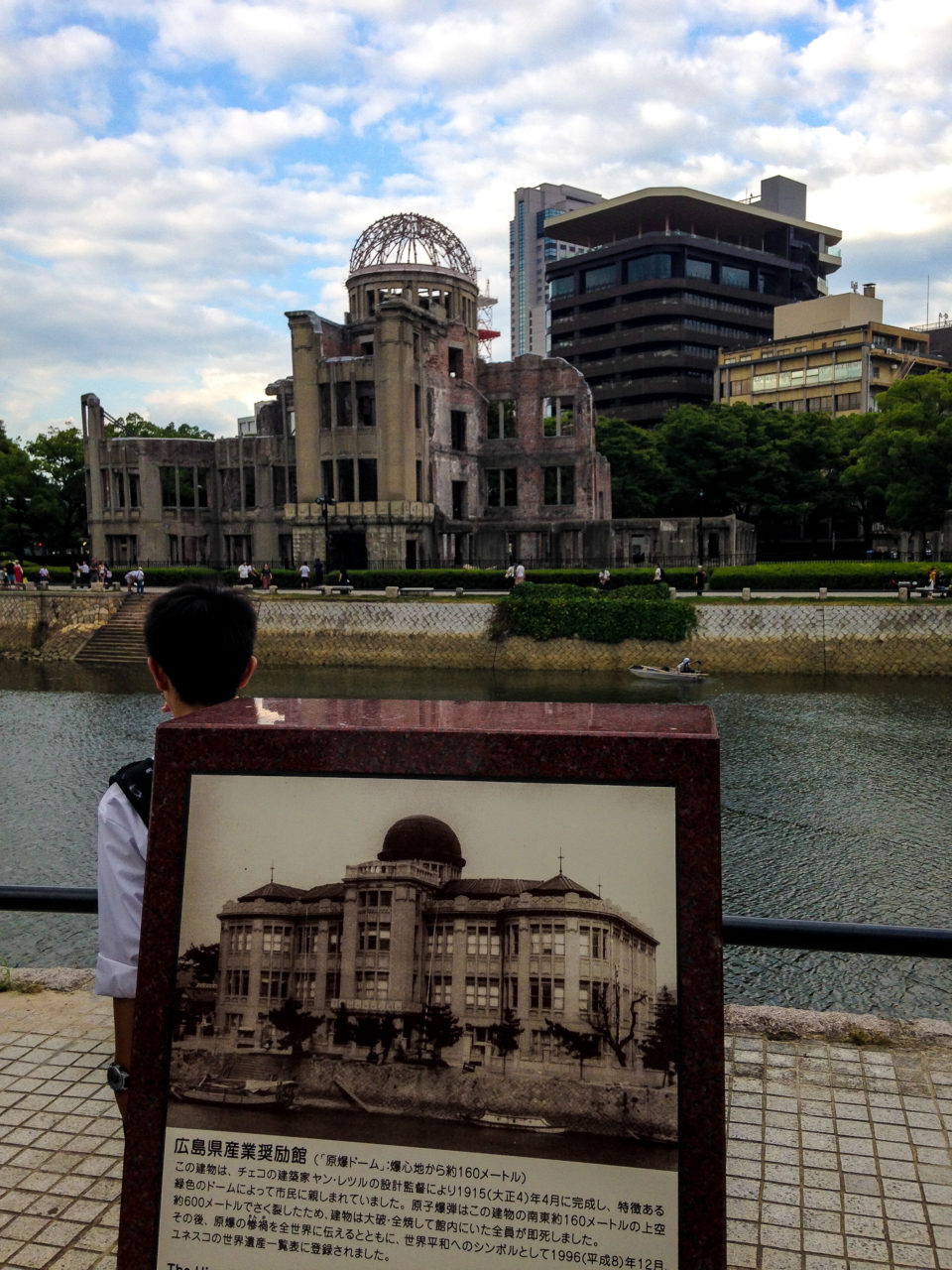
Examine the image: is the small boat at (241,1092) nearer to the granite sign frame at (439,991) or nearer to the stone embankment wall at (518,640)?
the granite sign frame at (439,991)

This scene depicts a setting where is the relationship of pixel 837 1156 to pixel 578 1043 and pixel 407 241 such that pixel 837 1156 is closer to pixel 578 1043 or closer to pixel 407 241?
pixel 578 1043

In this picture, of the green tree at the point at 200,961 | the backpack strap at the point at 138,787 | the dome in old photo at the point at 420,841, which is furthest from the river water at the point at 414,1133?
the backpack strap at the point at 138,787

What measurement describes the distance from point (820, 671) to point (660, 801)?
3105 centimetres

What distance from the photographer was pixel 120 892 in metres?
3.08

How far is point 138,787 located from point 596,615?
103ft

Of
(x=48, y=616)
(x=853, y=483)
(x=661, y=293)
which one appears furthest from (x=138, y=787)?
(x=661, y=293)

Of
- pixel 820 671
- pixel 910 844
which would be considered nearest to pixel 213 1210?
pixel 910 844

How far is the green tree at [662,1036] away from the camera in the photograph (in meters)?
2.60

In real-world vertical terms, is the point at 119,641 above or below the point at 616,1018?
below

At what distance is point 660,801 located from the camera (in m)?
Result: 2.67

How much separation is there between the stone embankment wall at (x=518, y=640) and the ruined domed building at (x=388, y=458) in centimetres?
1096

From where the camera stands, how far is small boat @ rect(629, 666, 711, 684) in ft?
95.2

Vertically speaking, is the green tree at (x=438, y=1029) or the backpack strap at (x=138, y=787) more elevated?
the backpack strap at (x=138, y=787)

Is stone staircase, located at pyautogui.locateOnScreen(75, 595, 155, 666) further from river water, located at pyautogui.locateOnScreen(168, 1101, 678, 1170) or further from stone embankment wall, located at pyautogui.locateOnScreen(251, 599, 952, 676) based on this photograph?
river water, located at pyautogui.locateOnScreen(168, 1101, 678, 1170)
